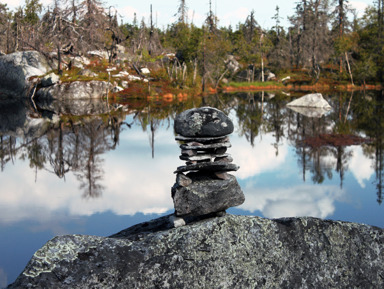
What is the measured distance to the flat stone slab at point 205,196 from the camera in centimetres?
775

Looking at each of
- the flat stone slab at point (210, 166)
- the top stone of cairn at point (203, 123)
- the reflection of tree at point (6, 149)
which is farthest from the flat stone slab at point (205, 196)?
the reflection of tree at point (6, 149)

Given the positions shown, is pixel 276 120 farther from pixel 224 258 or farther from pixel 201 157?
pixel 224 258

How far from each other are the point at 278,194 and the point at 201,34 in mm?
55434

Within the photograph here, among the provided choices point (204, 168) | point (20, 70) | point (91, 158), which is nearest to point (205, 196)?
point (204, 168)

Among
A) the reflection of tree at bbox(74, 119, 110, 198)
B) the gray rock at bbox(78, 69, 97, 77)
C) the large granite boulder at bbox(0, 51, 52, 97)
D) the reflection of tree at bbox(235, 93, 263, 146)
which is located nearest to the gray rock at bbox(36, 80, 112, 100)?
the large granite boulder at bbox(0, 51, 52, 97)

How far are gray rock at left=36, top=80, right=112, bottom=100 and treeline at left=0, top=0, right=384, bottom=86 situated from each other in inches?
169

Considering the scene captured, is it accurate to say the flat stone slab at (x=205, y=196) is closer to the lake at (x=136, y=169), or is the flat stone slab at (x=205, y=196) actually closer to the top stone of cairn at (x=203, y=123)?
the top stone of cairn at (x=203, y=123)

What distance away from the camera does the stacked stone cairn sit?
7.78 m

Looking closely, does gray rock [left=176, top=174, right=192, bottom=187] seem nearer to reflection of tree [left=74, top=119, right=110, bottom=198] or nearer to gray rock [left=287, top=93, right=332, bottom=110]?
reflection of tree [left=74, top=119, right=110, bottom=198]

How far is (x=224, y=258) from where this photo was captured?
22.5ft

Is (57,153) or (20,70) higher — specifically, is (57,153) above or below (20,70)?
below

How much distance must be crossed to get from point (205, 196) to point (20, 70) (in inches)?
2122

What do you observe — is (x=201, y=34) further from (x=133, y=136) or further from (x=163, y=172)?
(x=163, y=172)

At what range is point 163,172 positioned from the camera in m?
18.5
